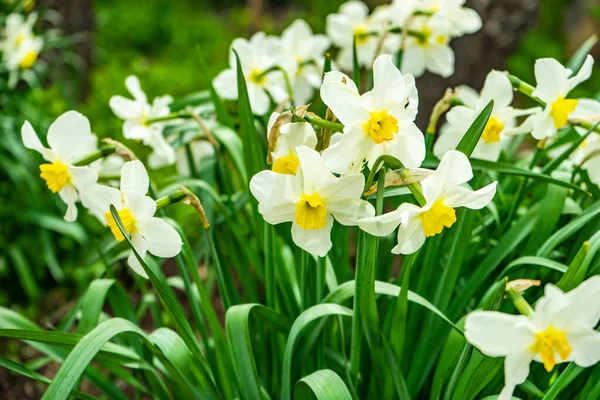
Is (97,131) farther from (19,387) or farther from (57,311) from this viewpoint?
(19,387)

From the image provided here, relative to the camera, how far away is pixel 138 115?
164cm

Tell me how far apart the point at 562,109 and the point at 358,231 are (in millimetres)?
469

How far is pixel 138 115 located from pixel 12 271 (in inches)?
58.7

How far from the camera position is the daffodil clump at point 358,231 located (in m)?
1.08

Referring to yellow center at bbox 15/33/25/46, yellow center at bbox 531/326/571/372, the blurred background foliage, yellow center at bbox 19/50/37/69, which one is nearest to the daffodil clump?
yellow center at bbox 531/326/571/372

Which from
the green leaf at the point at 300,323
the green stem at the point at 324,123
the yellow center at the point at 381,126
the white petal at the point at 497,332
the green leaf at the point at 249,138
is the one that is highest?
the green leaf at the point at 249,138

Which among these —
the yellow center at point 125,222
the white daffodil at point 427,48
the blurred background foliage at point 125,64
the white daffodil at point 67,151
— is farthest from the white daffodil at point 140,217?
the white daffodil at point 427,48

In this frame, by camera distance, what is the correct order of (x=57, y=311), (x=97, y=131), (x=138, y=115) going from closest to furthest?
(x=138, y=115) < (x=57, y=311) < (x=97, y=131)

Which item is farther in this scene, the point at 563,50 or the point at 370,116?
the point at 563,50

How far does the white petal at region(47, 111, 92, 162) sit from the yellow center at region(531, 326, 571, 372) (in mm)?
881

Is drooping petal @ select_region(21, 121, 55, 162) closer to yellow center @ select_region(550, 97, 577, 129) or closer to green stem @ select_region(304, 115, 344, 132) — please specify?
green stem @ select_region(304, 115, 344, 132)

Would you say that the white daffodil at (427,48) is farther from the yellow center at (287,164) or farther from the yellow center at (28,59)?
the yellow center at (28,59)

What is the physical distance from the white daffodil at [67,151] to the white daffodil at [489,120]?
69 centimetres

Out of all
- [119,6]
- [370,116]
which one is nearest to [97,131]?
[370,116]
